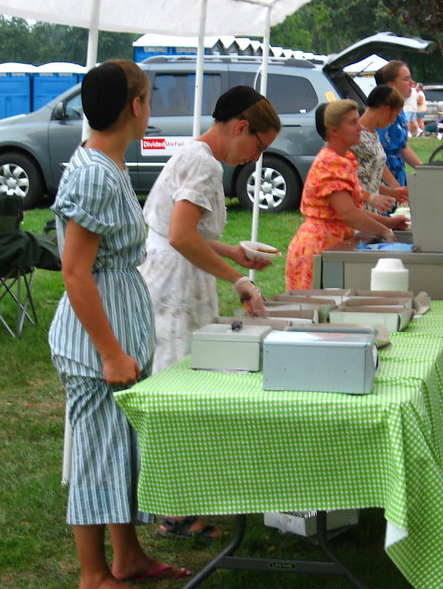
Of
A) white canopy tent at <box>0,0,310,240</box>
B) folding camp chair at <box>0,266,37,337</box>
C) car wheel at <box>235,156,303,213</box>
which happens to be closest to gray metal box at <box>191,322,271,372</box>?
white canopy tent at <box>0,0,310,240</box>

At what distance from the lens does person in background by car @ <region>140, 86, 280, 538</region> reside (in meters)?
3.54

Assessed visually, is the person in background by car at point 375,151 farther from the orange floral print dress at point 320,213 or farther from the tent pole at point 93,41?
the tent pole at point 93,41

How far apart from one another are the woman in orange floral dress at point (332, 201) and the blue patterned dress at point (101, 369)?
189cm

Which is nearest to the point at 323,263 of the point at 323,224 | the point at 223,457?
the point at 323,224

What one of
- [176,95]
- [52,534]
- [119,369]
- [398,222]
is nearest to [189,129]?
[176,95]

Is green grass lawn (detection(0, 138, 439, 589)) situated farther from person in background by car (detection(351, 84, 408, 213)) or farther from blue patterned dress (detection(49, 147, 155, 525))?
person in background by car (detection(351, 84, 408, 213))

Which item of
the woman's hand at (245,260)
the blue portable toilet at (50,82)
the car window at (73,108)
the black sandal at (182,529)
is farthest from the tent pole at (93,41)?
the blue portable toilet at (50,82)

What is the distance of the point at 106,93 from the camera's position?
3014 mm

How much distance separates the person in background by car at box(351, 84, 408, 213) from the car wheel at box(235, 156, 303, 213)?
6.31 meters

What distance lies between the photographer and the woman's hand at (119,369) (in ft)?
9.96

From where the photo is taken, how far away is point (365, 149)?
5.86m

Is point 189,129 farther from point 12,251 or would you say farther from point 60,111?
point 12,251

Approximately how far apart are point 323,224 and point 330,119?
21.0 inches

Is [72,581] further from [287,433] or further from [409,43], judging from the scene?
[409,43]
